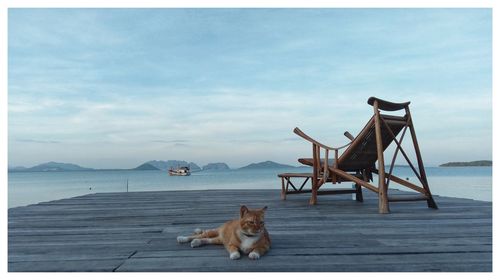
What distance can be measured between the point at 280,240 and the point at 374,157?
287cm

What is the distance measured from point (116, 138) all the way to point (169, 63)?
30.7ft

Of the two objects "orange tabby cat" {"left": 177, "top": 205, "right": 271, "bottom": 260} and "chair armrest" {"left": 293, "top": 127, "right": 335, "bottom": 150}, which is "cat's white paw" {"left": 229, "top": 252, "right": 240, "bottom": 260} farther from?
"chair armrest" {"left": 293, "top": 127, "right": 335, "bottom": 150}

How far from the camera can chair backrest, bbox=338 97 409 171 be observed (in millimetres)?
4434

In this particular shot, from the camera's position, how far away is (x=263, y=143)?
17188 mm

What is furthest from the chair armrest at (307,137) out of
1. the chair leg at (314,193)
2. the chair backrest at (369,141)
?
the chair leg at (314,193)

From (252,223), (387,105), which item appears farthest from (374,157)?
(252,223)

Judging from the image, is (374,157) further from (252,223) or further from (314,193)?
(252,223)

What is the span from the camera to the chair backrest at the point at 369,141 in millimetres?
4434

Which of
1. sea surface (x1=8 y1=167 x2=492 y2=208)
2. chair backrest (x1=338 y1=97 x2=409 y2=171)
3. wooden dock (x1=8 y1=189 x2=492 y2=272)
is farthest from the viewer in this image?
sea surface (x1=8 y1=167 x2=492 y2=208)

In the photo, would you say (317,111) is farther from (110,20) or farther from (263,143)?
(110,20)

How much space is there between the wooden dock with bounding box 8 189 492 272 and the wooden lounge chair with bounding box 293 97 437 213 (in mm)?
292


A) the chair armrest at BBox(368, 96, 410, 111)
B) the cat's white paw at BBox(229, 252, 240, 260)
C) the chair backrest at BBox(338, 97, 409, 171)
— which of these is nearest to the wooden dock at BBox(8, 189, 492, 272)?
the cat's white paw at BBox(229, 252, 240, 260)
